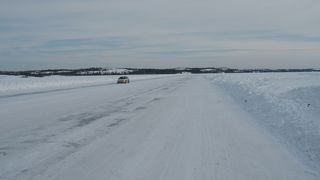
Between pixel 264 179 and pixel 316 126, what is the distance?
4.69 meters

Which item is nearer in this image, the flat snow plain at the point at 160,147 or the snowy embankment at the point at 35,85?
the flat snow plain at the point at 160,147

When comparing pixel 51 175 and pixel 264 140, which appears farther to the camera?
pixel 264 140

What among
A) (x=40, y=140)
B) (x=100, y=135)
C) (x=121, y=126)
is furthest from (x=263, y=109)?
(x=40, y=140)

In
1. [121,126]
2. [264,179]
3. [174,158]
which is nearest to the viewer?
[264,179]

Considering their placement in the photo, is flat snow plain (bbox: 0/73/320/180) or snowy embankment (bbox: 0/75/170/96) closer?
flat snow plain (bbox: 0/73/320/180)

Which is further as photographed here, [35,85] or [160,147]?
[35,85]

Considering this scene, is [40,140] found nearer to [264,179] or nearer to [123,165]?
[123,165]

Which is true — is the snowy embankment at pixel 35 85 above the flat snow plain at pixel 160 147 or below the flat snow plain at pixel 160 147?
below

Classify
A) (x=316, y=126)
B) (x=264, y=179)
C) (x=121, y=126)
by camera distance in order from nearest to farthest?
(x=264, y=179) → (x=316, y=126) → (x=121, y=126)

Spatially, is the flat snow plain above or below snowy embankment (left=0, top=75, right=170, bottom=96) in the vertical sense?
above

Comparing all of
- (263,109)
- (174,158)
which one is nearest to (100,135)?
(174,158)

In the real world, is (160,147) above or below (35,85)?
above

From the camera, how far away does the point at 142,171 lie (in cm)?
737

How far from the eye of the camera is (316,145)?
30.1ft
